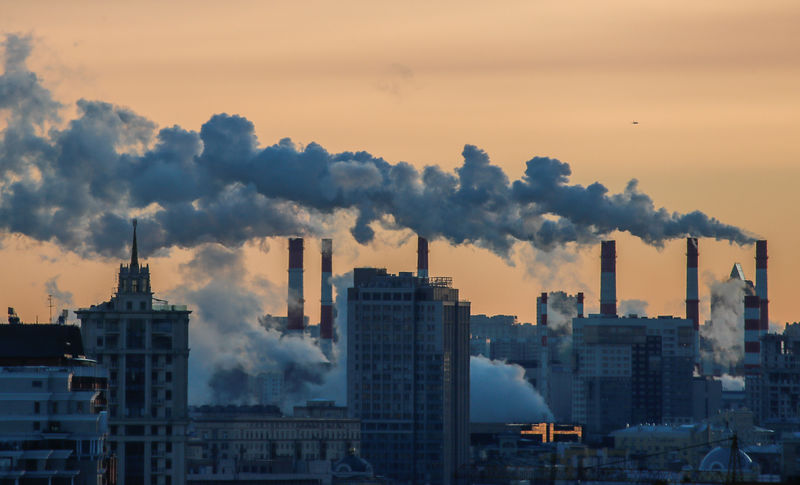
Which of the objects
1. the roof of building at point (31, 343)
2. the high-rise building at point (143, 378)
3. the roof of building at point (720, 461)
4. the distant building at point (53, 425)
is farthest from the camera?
the roof of building at point (720, 461)

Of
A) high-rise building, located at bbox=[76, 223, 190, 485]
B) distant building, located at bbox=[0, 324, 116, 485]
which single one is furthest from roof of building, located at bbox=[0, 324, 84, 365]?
high-rise building, located at bbox=[76, 223, 190, 485]

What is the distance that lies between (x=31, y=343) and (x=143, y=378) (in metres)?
18.3

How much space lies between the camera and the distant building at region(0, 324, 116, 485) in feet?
304

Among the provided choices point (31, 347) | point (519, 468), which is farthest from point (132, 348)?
point (519, 468)

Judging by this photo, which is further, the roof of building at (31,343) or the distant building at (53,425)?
the roof of building at (31,343)

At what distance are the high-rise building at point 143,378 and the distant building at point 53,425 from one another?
18538mm

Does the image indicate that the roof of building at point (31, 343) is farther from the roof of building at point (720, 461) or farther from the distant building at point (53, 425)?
the roof of building at point (720, 461)

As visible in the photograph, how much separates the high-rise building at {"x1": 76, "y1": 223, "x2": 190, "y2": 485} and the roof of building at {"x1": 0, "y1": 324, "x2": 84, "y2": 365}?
15673mm

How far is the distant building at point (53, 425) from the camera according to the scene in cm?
9269

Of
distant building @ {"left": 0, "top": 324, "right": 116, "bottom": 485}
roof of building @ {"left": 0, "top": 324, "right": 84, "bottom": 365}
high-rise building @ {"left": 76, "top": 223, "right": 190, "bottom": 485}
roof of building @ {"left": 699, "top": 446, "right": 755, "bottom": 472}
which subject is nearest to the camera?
distant building @ {"left": 0, "top": 324, "right": 116, "bottom": 485}

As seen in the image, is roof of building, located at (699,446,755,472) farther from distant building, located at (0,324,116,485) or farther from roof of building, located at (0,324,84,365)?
distant building, located at (0,324,116,485)

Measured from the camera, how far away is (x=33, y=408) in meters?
94.8

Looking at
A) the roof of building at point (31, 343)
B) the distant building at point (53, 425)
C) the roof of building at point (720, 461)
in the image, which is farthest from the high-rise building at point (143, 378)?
the roof of building at point (720, 461)

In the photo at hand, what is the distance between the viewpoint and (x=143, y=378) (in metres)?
119
